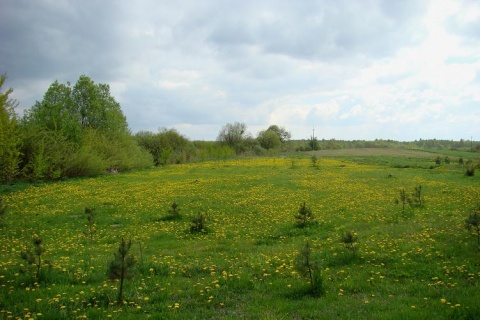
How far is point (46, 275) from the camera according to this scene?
28.9 feet

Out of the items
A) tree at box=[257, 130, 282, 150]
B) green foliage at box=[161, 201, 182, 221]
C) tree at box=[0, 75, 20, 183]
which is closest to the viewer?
green foliage at box=[161, 201, 182, 221]

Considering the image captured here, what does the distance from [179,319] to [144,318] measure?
24.2 inches

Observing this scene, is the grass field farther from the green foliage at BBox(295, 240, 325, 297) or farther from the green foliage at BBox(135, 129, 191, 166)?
the green foliage at BBox(135, 129, 191, 166)

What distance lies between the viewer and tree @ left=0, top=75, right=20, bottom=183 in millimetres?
29844

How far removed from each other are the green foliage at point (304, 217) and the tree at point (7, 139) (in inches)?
987

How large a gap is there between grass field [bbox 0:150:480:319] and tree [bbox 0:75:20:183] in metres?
12.0

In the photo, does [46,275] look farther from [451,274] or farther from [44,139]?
[44,139]

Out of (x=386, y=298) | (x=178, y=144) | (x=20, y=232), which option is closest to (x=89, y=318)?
(x=386, y=298)

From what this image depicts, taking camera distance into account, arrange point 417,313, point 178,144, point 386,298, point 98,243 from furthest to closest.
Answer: point 178,144
point 98,243
point 386,298
point 417,313

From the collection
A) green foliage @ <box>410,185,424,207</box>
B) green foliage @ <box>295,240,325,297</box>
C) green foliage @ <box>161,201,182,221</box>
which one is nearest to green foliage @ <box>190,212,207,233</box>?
green foliage @ <box>161,201,182,221</box>

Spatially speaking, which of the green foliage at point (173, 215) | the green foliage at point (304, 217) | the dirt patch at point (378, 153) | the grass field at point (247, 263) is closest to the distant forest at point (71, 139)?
the grass field at point (247, 263)

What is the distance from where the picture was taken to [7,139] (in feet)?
100

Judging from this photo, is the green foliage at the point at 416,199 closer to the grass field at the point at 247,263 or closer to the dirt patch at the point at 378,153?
the grass field at the point at 247,263

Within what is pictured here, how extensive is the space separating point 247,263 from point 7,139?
28.2m
